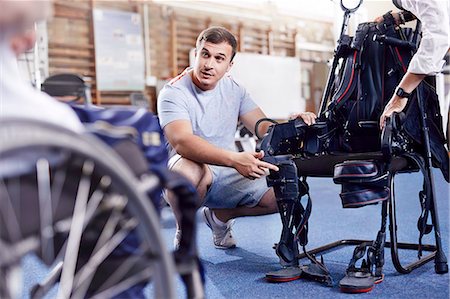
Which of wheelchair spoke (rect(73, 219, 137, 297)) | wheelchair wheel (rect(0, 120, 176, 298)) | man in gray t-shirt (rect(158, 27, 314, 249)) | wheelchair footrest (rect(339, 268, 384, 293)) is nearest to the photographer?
wheelchair wheel (rect(0, 120, 176, 298))

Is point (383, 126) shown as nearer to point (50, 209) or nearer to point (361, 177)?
point (361, 177)

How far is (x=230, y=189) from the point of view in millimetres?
2486

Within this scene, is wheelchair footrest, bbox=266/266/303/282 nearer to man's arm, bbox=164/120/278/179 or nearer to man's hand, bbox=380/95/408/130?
man's arm, bbox=164/120/278/179

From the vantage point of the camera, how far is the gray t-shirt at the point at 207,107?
7.81 ft

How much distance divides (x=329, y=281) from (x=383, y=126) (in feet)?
2.09

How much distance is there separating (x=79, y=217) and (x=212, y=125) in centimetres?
155

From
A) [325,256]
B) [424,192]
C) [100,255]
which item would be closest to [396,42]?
[424,192]

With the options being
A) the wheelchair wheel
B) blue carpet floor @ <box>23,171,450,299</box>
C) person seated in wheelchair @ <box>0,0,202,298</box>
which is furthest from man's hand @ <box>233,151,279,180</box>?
person seated in wheelchair @ <box>0,0,202,298</box>

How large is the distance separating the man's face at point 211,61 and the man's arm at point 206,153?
26cm

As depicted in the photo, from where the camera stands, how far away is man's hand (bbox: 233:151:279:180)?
2064mm

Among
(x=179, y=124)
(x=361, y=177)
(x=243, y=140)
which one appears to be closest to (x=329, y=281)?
(x=361, y=177)

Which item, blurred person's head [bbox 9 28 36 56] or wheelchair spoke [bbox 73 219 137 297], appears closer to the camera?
blurred person's head [bbox 9 28 36 56]

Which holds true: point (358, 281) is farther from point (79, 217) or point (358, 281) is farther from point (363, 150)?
point (79, 217)

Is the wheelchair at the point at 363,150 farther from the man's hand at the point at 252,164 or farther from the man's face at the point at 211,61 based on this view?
the man's face at the point at 211,61
